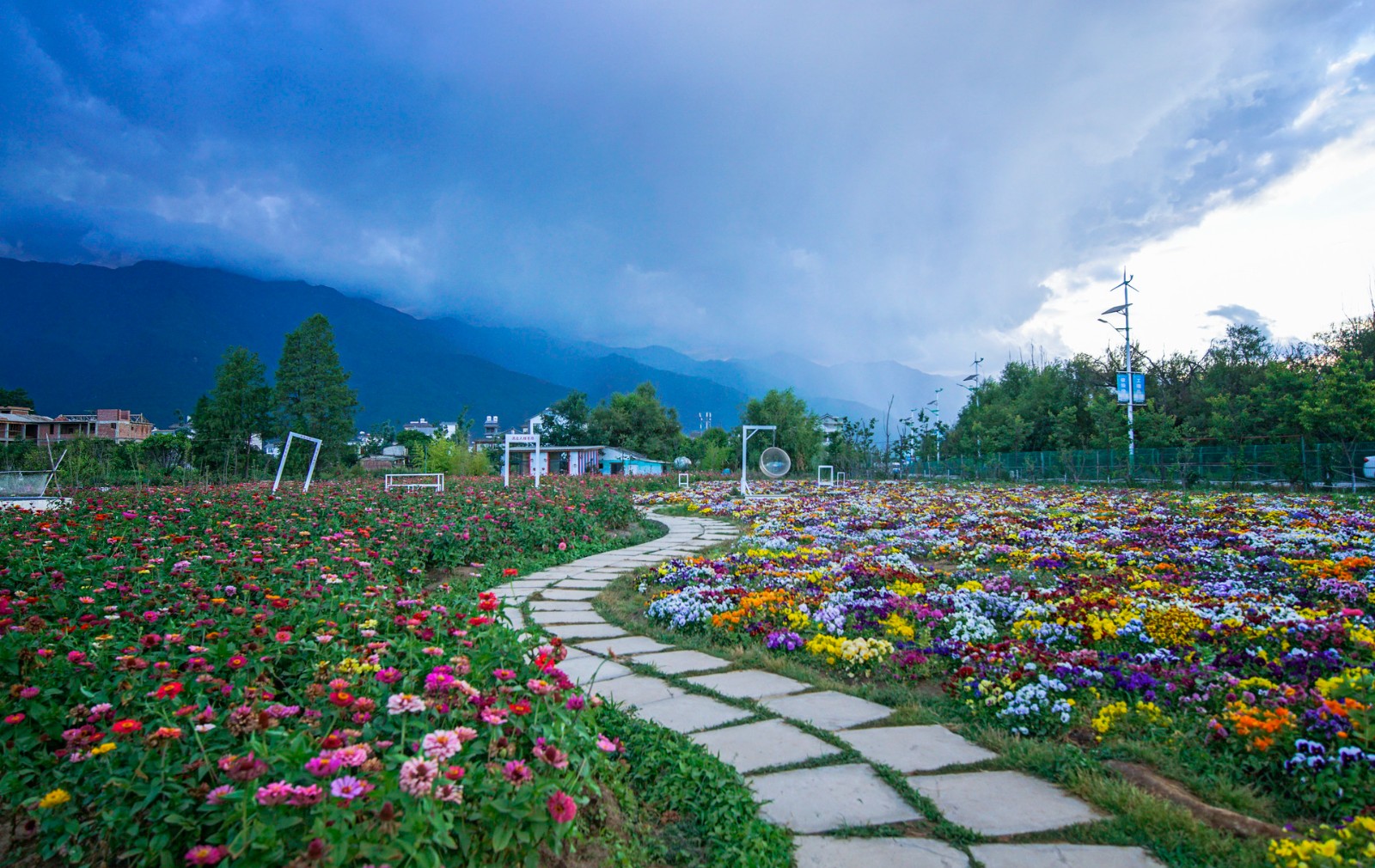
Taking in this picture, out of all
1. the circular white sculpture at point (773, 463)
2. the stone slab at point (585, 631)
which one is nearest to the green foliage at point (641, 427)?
the circular white sculpture at point (773, 463)

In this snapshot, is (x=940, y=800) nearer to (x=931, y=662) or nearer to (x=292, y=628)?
(x=931, y=662)

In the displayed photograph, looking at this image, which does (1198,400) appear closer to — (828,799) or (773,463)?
(773,463)

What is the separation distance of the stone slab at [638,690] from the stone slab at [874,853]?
1.25 metres

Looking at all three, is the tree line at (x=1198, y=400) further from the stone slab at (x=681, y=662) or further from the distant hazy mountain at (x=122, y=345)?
the distant hazy mountain at (x=122, y=345)

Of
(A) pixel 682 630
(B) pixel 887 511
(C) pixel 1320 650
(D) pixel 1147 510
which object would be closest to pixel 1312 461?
(D) pixel 1147 510

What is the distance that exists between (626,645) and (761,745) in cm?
167

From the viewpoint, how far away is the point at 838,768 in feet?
8.23

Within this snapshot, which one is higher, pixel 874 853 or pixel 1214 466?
pixel 1214 466

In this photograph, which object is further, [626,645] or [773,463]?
[773,463]

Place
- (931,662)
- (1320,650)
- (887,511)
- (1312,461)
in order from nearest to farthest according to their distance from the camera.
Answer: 1. (1320,650)
2. (931,662)
3. (887,511)
4. (1312,461)

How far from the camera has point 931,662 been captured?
3648mm

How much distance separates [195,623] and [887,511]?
11.7 m

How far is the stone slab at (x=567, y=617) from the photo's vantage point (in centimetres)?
479

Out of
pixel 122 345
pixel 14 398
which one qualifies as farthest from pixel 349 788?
pixel 122 345
